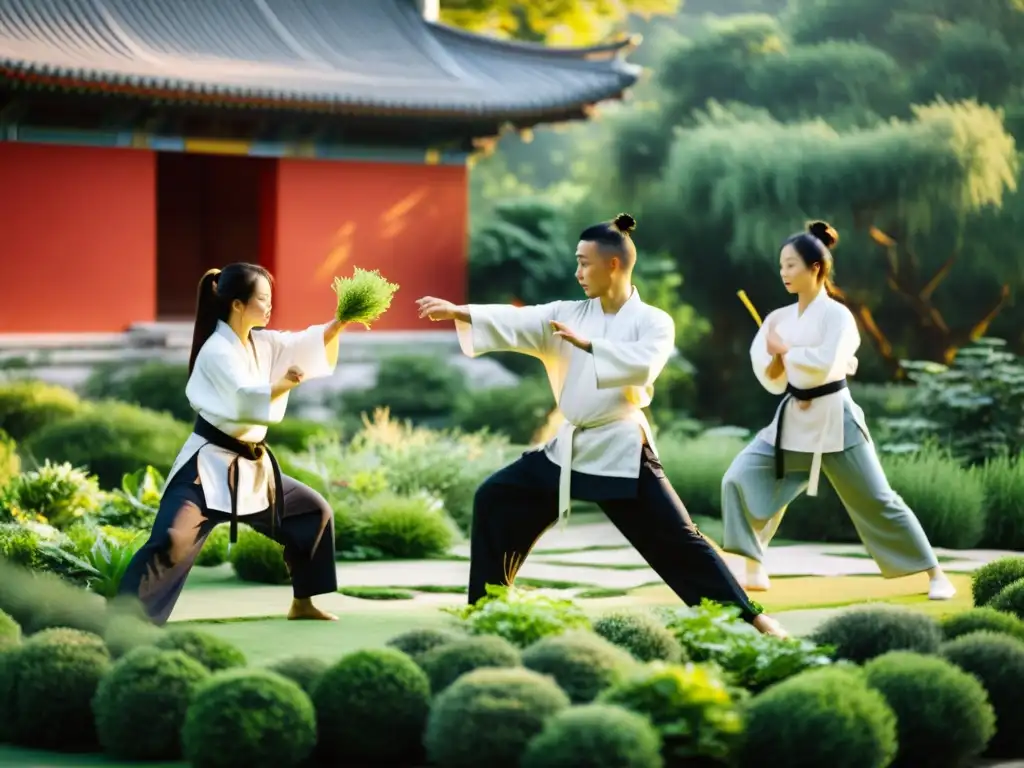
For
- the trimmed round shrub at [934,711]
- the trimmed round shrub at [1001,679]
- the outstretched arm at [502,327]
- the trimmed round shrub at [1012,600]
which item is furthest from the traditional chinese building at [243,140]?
the trimmed round shrub at [934,711]

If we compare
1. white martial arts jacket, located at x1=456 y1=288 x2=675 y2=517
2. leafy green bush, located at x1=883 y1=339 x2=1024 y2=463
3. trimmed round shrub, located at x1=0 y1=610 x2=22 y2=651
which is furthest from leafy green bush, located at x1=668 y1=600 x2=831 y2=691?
leafy green bush, located at x1=883 y1=339 x2=1024 y2=463

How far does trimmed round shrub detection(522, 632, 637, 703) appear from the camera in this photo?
5.28 meters

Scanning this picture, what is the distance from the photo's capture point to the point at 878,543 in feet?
28.7

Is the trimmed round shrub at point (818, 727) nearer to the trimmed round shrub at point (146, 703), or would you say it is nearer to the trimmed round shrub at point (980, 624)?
the trimmed round shrub at point (980, 624)

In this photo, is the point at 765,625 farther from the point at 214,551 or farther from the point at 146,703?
the point at 214,551

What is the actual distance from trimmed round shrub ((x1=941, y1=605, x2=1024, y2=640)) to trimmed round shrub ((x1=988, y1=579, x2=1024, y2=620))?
529mm

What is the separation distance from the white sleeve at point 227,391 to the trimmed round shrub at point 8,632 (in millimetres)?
1325

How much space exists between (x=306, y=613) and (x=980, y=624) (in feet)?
9.54

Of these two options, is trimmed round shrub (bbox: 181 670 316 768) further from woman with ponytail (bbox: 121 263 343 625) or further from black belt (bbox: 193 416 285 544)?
black belt (bbox: 193 416 285 544)

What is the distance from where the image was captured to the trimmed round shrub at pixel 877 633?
602 cm

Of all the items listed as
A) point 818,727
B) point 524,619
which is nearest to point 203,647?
point 524,619

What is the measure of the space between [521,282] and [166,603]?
15030mm

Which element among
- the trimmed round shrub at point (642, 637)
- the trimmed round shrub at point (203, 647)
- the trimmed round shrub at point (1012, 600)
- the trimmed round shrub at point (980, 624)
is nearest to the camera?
the trimmed round shrub at point (203, 647)

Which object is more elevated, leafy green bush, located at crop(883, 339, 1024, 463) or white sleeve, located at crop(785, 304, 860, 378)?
white sleeve, located at crop(785, 304, 860, 378)
